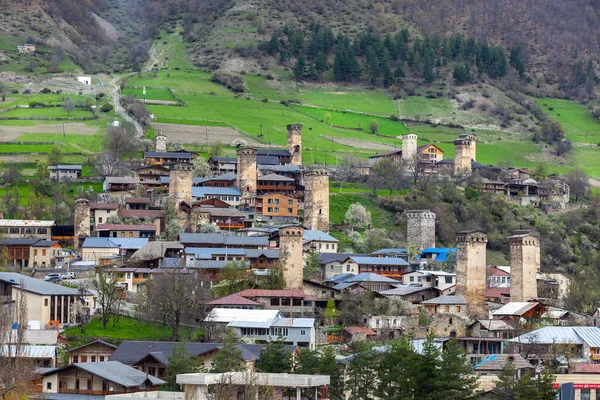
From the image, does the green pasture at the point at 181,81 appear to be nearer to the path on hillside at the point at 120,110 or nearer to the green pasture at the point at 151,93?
the path on hillside at the point at 120,110

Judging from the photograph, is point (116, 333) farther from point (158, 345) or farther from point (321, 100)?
point (321, 100)

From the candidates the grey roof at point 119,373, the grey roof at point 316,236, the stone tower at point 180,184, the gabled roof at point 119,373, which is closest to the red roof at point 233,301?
the grey roof at point 119,373

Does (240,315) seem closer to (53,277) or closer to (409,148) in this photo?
(53,277)

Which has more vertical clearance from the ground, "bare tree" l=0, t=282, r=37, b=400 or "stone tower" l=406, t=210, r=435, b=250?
"stone tower" l=406, t=210, r=435, b=250

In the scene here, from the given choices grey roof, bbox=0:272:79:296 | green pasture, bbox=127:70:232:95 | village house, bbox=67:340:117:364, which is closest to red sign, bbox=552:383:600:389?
village house, bbox=67:340:117:364

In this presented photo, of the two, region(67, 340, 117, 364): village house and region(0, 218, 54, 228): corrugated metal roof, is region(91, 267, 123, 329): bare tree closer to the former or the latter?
region(67, 340, 117, 364): village house

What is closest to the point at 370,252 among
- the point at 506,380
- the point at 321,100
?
the point at 506,380
